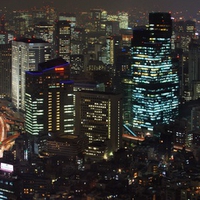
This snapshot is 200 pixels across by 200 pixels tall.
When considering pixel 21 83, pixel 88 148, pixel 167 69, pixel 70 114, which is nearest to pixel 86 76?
pixel 21 83

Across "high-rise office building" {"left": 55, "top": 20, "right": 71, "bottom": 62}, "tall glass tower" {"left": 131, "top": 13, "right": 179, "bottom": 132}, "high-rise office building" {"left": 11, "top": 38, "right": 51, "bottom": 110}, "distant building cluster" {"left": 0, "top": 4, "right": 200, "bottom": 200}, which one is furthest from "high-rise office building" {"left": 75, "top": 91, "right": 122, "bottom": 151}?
"high-rise office building" {"left": 55, "top": 20, "right": 71, "bottom": 62}

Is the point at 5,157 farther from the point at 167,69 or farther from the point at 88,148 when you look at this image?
the point at 167,69

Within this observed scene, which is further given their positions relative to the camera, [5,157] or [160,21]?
[160,21]

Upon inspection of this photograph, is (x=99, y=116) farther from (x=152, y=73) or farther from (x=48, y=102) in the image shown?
(x=152, y=73)

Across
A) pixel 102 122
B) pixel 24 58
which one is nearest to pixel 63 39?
pixel 24 58

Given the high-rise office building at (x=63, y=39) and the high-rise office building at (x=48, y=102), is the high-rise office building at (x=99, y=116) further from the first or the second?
the high-rise office building at (x=63, y=39)

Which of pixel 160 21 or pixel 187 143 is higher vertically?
pixel 160 21
